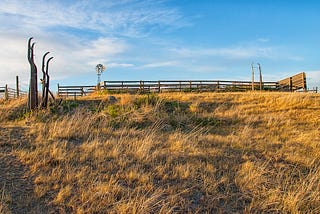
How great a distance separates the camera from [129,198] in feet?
14.4

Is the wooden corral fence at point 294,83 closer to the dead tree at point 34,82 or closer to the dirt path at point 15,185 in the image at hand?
the dead tree at point 34,82

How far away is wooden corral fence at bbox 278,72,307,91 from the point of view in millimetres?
32263

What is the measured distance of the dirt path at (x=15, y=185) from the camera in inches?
167

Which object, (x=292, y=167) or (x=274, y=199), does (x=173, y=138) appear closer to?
(x=292, y=167)

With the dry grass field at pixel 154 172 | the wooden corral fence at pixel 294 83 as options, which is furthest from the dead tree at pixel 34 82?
the wooden corral fence at pixel 294 83

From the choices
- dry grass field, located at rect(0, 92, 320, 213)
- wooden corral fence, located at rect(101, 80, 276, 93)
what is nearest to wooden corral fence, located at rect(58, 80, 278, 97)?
wooden corral fence, located at rect(101, 80, 276, 93)

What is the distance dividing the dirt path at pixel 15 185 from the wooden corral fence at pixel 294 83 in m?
31.5

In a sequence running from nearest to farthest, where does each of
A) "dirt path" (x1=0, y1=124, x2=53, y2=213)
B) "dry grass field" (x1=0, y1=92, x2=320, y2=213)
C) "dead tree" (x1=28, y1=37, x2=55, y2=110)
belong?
"dirt path" (x1=0, y1=124, x2=53, y2=213)
"dry grass field" (x1=0, y1=92, x2=320, y2=213)
"dead tree" (x1=28, y1=37, x2=55, y2=110)

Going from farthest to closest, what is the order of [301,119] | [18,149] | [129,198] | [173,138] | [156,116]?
[301,119], [156,116], [173,138], [18,149], [129,198]

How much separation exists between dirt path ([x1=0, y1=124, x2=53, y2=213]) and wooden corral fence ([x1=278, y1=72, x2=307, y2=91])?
31.5 meters

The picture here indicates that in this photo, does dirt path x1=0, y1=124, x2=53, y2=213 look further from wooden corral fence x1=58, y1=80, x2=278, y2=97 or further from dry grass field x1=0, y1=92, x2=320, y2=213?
wooden corral fence x1=58, y1=80, x2=278, y2=97

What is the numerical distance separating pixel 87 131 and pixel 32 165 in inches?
126

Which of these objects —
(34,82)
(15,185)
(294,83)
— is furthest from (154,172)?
(294,83)

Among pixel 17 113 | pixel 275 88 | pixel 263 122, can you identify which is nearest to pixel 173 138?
pixel 263 122
